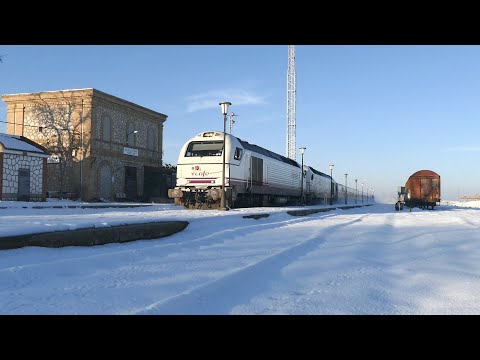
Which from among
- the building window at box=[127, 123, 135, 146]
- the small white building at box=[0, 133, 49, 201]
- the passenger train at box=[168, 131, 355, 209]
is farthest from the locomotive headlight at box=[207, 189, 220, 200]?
the building window at box=[127, 123, 135, 146]

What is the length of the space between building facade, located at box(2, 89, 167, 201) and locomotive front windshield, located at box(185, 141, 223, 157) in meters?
A: 16.7

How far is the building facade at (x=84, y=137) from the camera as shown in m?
36.5

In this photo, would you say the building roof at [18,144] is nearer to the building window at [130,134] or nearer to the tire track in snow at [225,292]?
the building window at [130,134]

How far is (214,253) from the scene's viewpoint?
7254 millimetres

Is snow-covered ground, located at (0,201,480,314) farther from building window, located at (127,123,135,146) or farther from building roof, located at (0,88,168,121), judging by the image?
building window, located at (127,123,135,146)

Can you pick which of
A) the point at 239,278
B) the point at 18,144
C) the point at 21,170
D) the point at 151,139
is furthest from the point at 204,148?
the point at 151,139

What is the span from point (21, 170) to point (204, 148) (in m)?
15.5

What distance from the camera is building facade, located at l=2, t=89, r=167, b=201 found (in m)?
36.5

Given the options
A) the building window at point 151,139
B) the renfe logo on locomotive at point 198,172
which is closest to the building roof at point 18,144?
the building window at point 151,139

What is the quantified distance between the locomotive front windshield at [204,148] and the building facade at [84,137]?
1667 cm
